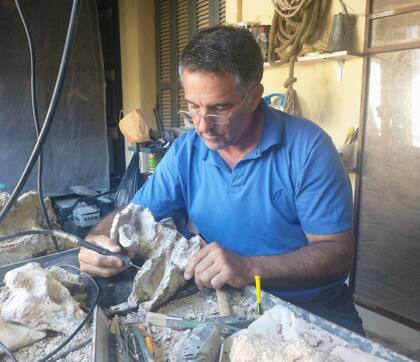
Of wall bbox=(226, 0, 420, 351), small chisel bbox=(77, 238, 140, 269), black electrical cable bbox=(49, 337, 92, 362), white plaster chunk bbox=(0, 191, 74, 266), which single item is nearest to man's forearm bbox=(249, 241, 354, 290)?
small chisel bbox=(77, 238, 140, 269)

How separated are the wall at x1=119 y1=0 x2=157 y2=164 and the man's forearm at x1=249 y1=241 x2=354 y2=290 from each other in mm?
2770

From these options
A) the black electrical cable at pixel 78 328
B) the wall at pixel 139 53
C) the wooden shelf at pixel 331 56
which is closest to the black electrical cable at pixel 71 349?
the black electrical cable at pixel 78 328

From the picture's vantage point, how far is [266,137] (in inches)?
49.5

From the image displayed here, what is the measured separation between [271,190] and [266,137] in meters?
0.17

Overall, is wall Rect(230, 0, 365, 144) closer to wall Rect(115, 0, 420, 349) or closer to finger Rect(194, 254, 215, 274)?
wall Rect(115, 0, 420, 349)

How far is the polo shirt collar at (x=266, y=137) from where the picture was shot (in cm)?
125

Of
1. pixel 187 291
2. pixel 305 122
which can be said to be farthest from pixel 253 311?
pixel 305 122

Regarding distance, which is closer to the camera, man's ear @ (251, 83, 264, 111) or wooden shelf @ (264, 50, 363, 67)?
man's ear @ (251, 83, 264, 111)

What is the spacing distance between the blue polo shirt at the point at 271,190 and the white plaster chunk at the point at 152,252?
32cm

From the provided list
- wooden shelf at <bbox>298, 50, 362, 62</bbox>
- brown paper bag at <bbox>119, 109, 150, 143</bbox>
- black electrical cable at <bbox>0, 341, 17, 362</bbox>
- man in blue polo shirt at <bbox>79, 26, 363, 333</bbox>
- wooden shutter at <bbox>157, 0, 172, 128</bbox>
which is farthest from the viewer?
wooden shutter at <bbox>157, 0, 172, 128</bbox>

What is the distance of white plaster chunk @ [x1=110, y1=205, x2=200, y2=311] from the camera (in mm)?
879

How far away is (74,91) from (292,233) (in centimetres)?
275

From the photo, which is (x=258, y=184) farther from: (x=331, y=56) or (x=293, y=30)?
(x=293, y=30)

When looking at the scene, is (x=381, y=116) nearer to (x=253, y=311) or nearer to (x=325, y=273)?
(x=325, y=273)
